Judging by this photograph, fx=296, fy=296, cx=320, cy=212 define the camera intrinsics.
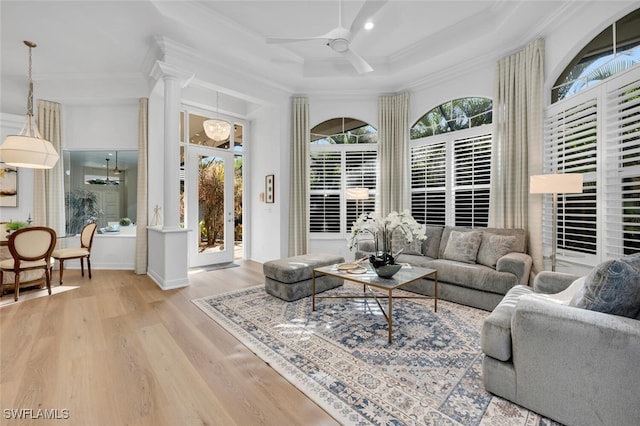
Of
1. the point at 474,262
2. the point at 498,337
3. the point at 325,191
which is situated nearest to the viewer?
the point at 498,337

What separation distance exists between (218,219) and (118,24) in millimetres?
3471

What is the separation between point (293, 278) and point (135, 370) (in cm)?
179

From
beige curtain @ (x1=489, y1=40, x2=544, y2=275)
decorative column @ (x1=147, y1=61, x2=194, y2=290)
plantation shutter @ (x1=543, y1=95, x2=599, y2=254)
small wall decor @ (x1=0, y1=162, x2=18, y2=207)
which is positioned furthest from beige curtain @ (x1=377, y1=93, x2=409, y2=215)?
small wall decor @ (x1=0, y1=162, x2=18, y2=207)

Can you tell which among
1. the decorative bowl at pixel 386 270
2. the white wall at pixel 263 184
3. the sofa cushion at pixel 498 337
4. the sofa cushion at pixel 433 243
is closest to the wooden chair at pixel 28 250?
the white wall at pixel 263 184

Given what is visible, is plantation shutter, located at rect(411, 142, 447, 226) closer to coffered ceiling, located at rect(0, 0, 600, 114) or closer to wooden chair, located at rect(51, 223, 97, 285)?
coffered ceiling, located at rect(0, 0, 600, 114)

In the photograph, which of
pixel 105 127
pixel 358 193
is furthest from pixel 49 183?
pixel 358 193

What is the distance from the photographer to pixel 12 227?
409 centimetres

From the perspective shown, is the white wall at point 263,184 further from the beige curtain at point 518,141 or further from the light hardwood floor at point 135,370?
the beige curtain at point 518,141

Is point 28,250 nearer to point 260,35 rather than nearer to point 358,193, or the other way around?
point 260,35

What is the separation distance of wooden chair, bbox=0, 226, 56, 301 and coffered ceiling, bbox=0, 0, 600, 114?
2657 mm

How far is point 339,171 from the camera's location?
6008mm

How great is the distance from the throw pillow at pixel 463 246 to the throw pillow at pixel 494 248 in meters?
0.08

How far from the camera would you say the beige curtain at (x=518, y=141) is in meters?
3.80

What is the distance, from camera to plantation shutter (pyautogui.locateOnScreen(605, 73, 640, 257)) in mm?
2732
